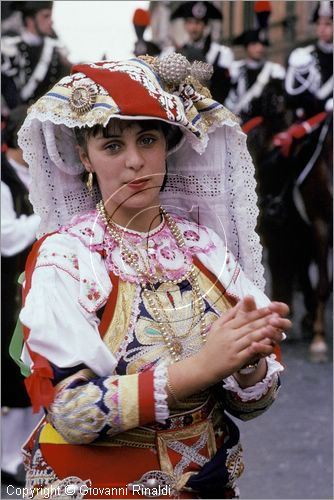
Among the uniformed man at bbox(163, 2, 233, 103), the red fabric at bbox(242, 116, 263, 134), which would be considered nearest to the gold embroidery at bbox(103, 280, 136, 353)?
the red fabric at bbox(242, 116, 263, 134)

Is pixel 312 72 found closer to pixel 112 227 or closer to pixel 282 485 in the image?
pixel 282 485

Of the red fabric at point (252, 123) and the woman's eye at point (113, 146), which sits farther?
the red fabric at point (252, 123)

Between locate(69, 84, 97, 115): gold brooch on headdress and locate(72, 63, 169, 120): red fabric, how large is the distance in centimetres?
3

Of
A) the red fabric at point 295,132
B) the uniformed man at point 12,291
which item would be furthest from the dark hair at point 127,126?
the red fabric at point 295,132

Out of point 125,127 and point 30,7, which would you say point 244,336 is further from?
point 30,7

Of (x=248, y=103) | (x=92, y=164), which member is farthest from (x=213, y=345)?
(x=248, y=103)

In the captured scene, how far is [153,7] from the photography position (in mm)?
10984

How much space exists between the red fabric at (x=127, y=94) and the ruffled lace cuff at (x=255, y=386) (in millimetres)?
665

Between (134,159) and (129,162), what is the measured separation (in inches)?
0.5

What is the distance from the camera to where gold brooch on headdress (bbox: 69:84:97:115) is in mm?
2521

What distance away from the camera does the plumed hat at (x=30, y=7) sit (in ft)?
29.3

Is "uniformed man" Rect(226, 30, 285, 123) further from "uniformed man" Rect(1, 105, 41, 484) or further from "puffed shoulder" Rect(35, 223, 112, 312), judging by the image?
"puffed shoulder" Rect(35, 223, 112, 312)

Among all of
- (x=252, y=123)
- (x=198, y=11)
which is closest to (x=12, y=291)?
(x=252, y=123)

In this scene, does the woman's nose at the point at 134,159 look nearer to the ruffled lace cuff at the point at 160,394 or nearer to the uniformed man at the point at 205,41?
the ruffled lace cuff at the point at 160,394
